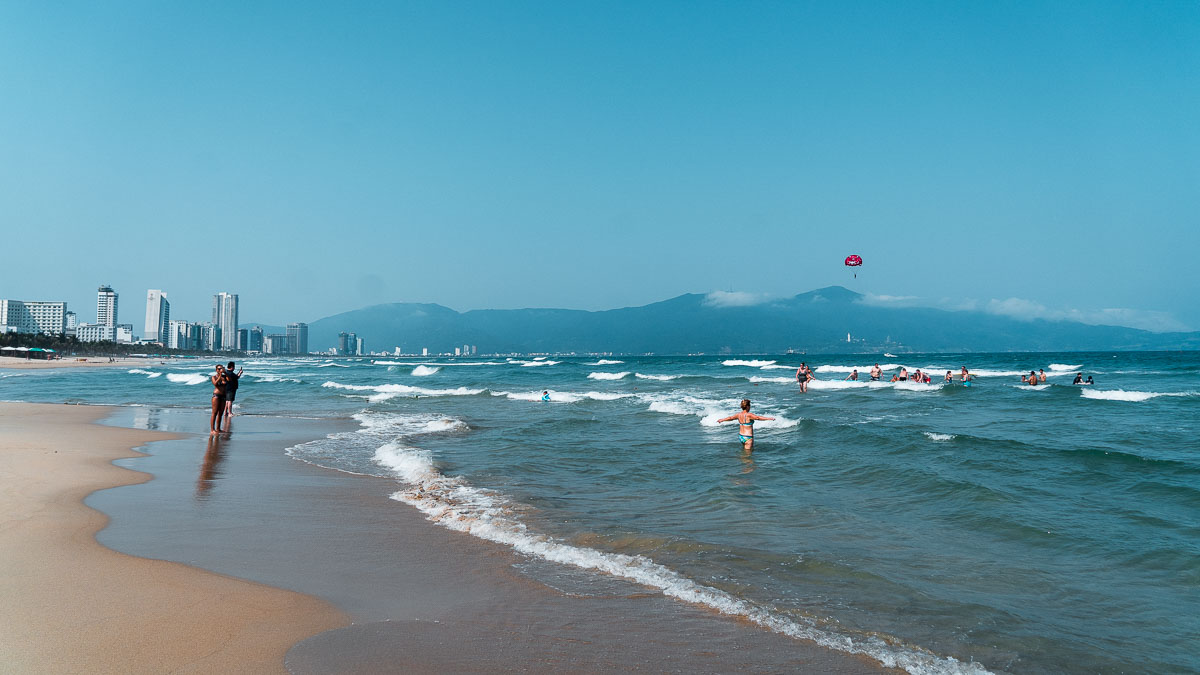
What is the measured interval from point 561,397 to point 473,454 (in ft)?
59.3

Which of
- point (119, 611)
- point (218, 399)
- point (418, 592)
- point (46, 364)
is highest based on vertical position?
point (218, 399)

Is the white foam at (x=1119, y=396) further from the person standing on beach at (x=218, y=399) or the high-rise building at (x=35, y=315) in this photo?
the high-rise building at (x=35, y=315)

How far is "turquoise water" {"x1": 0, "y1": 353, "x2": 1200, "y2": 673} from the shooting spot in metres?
4.85

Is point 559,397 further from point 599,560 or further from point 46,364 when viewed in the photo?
point 46,364

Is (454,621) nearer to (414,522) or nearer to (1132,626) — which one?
(414,522)

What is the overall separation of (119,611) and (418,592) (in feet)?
6.19

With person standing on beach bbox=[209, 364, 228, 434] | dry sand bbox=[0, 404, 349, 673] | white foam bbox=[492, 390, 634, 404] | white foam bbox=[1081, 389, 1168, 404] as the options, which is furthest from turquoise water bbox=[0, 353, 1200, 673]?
white foam bbox=[492, 390, 634, 404]

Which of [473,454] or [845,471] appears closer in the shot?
[845,471]

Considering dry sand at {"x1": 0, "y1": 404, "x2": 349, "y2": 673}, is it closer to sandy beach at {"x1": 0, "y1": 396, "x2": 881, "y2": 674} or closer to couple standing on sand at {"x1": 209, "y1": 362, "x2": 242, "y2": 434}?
sandy beach at {"x1": 0, "y1": 396, "x2": 881, "y2": 674}

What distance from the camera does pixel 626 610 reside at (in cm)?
491

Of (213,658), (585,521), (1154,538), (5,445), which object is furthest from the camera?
(5,445)

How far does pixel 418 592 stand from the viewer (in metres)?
5.14

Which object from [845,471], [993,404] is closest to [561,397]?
[993,404]

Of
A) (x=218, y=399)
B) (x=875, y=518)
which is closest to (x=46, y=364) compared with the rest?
(x=218, y=399)
